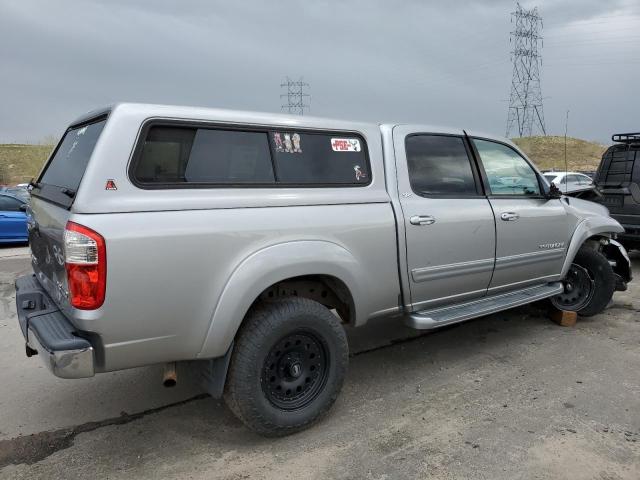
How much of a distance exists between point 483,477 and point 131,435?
2.16 metres

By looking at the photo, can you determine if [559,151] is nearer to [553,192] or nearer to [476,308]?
[553,192]

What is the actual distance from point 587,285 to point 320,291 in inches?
135

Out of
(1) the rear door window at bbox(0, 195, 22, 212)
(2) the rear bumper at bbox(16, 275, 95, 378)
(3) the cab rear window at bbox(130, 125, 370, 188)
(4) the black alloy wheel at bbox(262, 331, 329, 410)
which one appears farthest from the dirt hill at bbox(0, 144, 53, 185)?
(4) the black alloy wheel at bbox(262, 331, 329, 410)

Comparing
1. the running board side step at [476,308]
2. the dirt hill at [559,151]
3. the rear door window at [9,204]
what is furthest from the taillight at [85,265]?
A: the dirt hill at [559,151]

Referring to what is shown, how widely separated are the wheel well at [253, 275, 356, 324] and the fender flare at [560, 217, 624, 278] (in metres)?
2.66

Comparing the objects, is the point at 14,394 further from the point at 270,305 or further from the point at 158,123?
the point at 158,123

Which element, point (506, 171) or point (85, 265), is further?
point (506, 171)

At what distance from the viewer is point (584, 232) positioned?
5.11 meters

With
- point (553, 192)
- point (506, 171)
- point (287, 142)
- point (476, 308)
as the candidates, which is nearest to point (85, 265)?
point (287, 142)

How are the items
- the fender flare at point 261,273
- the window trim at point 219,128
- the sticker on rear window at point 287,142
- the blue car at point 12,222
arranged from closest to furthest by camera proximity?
1. the window trim at point 219,128
2. the fender flare at point 261,273
3. the sticker on rear window at point 287,142
4. the blue car at point 12,222

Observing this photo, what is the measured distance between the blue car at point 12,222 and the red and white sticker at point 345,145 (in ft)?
34.8

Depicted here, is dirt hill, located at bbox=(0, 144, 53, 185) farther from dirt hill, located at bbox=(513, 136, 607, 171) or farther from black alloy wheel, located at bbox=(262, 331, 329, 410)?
black alloy wheel, located at bbox=(262, 331, 329, 410)

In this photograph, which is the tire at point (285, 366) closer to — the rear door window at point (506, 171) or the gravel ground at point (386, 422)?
the gravel ground at point (386, 422)

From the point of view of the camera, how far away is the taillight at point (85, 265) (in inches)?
97.3
